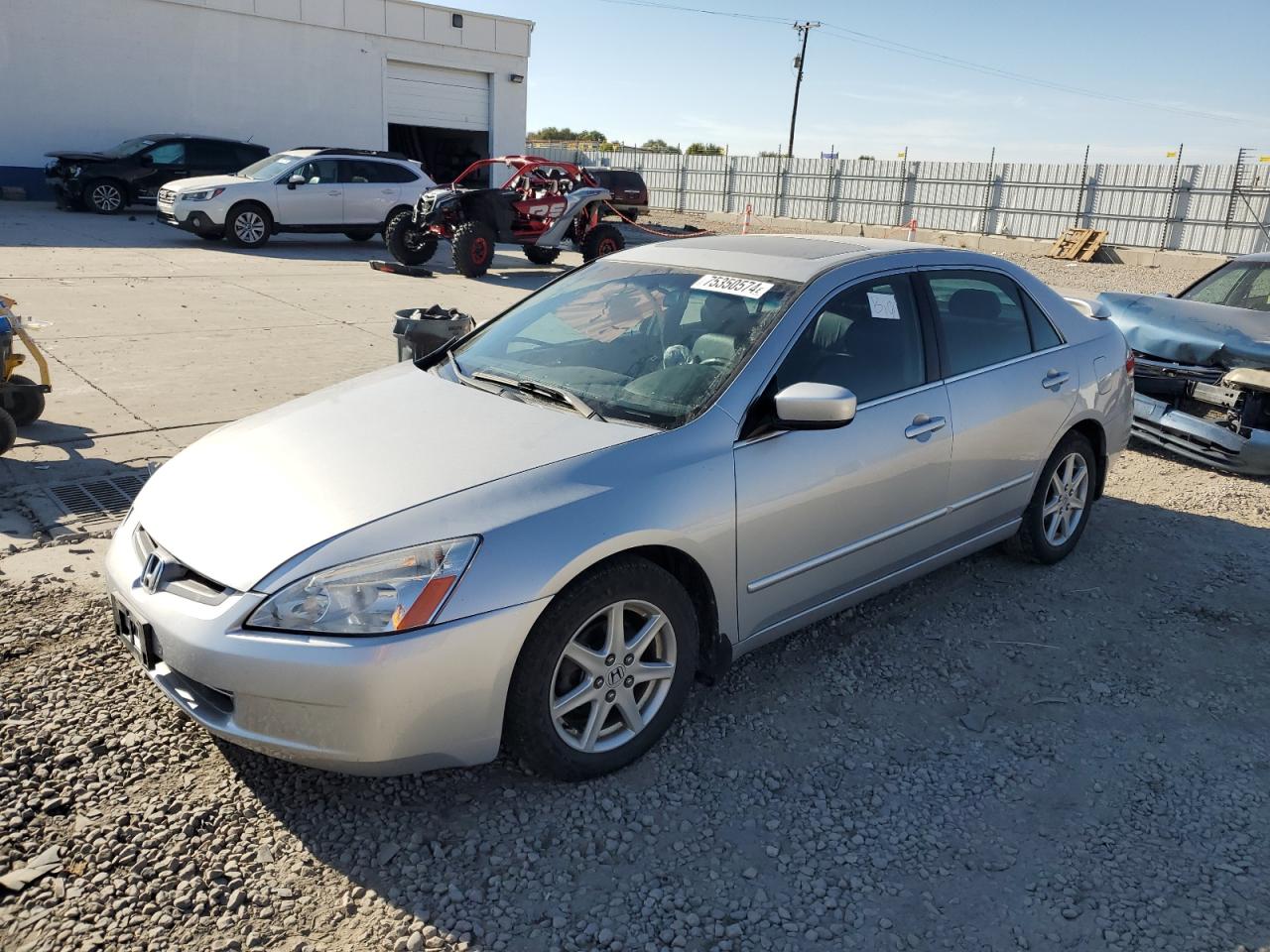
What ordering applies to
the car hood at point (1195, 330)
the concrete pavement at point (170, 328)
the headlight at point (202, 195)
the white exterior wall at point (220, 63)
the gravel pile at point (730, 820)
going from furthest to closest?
the white exterior wall at point (220, 63)
the headlight at point (202, 195)
the car hood at point (1195, 330)
the concrete pavement at point (170, 328)
the gravel pile at point (730, 820)

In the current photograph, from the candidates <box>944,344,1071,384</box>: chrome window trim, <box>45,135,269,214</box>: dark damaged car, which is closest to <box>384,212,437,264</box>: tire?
<box>45,135,269,214</box>: dark damaged car

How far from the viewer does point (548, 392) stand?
11.4ft

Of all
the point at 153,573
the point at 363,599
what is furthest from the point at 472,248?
the point at 363,599

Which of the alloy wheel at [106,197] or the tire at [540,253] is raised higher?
the alloy wheel at [106,197]

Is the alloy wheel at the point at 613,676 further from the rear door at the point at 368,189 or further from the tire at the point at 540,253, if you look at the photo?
the rear door at the point at 368,189

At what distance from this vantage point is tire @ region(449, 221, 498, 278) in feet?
46.6

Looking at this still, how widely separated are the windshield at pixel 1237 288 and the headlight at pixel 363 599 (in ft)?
23.9

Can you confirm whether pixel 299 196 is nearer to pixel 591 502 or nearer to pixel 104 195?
pixel 104 195

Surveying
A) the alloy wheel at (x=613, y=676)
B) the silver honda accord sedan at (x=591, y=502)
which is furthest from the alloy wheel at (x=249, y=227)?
the alloy wheel at (x=613, y=676)

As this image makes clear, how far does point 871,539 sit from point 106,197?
21.1m

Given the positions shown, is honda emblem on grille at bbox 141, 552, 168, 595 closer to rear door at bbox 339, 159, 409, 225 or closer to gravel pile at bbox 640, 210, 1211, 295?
rear door at bbox 339, 159, 409, 225

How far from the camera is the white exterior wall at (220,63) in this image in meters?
22.3

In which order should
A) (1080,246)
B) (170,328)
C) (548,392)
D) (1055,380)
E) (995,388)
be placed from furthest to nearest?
(1080,246)
(170,328)
(1055,380)
(995,388)
(548,392)

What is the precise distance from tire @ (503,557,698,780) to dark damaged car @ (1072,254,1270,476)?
13.3 ft
